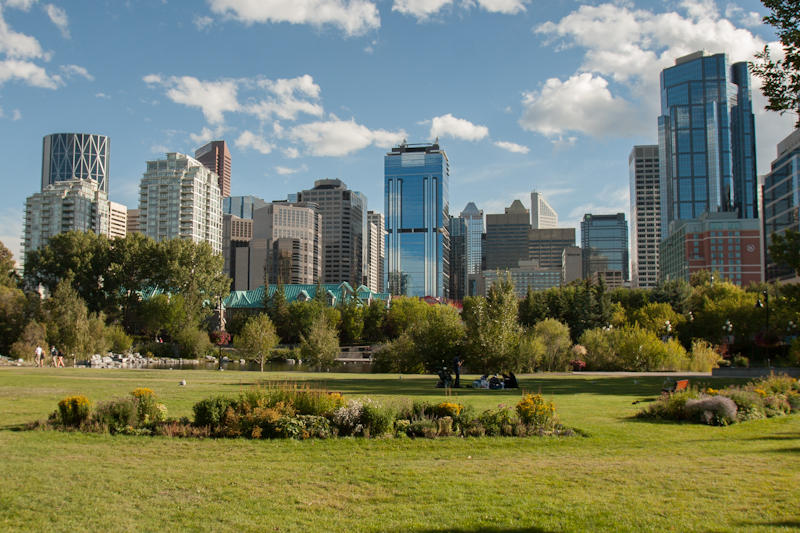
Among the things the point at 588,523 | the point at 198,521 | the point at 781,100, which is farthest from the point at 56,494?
the point at 781,100

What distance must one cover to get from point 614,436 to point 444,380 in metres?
14.4

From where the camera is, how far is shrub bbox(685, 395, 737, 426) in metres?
15.2

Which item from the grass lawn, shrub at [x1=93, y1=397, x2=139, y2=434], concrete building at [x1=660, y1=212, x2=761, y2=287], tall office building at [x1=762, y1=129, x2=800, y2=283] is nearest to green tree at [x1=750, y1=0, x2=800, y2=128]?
the grass lawn

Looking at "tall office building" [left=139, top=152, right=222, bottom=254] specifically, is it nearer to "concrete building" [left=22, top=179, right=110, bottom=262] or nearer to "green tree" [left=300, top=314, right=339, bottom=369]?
"concrete building" [left=22, top=179, right=110, bottom=262]

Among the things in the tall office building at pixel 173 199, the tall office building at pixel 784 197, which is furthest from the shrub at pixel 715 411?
the tall office building at pixel 173 199

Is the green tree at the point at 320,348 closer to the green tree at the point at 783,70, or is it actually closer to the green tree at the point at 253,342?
the green tree at the point at 253,342

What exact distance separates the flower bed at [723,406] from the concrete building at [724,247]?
507 ft

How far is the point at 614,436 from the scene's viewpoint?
13.5 meters

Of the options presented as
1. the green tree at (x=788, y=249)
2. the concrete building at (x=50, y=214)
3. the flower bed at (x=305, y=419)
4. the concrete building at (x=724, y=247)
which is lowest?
the flower bed at (x=305, y=419)

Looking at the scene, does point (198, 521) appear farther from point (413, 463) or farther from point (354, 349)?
point (354, 349)

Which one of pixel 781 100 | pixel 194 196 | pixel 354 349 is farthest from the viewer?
pixel 194 196

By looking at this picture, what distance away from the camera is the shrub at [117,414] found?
1367cm

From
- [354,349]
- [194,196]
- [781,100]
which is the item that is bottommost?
[354,349]

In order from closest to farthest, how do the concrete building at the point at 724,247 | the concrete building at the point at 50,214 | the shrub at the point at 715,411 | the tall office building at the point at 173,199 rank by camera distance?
the shrub at the point at 715,411
the concrete building at the point at 724,247
the tall office building at the point at 173,199
the concrete building at the point at 50,214
